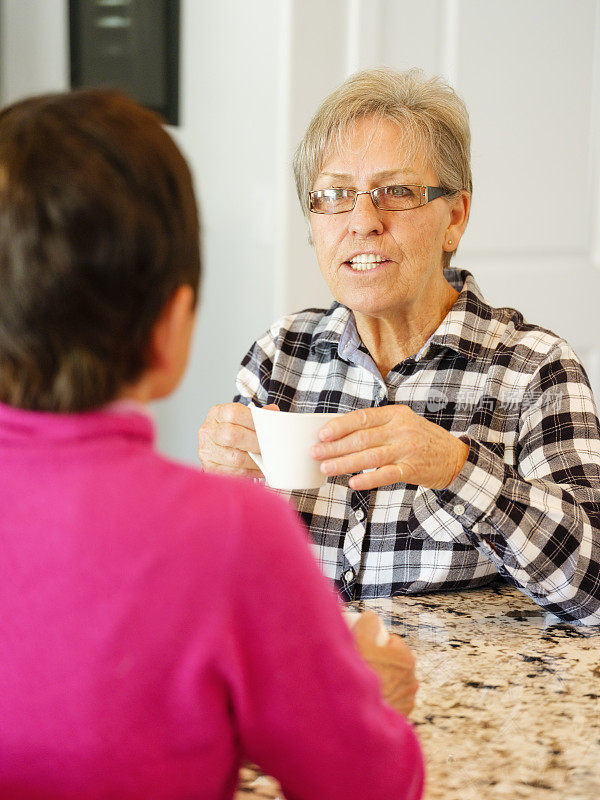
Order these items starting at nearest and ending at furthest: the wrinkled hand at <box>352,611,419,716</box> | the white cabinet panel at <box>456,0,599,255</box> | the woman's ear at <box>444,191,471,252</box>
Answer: the wrinkled hand at <box>352,611,419,716</box>
the woman's ear at <box>444,191,471,252</box>
the white cabinet panel at <box>456,0,599,255</box>

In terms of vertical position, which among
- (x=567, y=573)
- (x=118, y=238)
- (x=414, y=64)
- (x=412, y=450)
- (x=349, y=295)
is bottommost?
(x=567, y=573)

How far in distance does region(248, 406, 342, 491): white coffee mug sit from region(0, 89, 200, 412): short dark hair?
0.46m

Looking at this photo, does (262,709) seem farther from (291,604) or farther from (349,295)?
(349,295)

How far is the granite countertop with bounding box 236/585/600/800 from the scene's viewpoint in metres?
0.68

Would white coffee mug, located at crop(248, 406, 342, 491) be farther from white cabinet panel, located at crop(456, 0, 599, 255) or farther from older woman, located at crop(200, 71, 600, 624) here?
white cabinet panel, located at crop(456, 0, 599, 255)

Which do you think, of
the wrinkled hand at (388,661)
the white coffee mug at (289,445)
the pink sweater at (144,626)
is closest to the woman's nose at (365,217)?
the white coffee mug at (289,445)

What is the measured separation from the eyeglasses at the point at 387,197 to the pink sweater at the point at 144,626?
38.4 inches

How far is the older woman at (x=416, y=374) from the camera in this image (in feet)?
3.74

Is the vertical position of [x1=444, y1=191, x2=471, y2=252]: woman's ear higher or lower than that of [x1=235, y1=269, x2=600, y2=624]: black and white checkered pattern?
higher

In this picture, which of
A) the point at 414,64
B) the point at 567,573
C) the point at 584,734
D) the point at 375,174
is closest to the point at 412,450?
the point at 567,573

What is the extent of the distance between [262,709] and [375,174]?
41.2 inches

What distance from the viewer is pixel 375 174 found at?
1.40 meters

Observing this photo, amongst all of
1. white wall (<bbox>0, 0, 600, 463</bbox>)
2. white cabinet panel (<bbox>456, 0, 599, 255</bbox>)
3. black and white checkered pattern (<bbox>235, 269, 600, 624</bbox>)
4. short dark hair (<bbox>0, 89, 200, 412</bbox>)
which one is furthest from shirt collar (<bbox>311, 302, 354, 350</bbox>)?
white cabinet panel (<bbox>456, 0, 599, 255</bbox>)

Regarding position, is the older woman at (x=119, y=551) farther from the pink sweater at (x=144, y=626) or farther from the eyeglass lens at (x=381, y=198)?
the eyeglass lens at (x=381, y=198)
